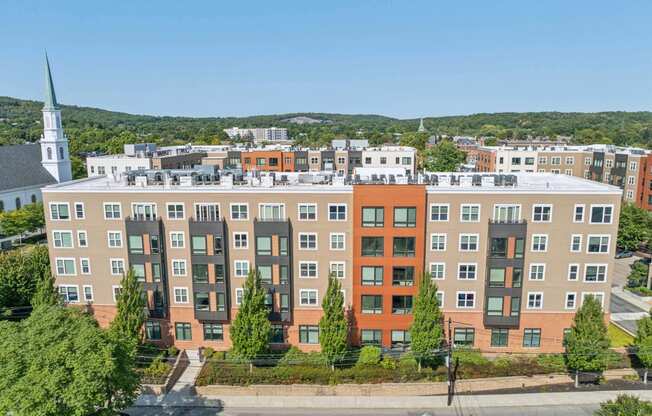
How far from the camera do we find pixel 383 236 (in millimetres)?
43281

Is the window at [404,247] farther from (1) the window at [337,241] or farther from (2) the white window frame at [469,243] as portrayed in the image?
(1) the window at [337,241]

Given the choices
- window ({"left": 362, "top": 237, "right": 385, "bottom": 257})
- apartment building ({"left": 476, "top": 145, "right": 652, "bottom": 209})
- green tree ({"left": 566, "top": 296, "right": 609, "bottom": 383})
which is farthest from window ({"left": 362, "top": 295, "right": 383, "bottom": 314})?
apartment building ({"left": 476, "top": 145, "right": 652, "bottom": 209})

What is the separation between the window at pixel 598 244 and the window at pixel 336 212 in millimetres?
23229

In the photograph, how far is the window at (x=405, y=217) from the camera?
42.7 metres

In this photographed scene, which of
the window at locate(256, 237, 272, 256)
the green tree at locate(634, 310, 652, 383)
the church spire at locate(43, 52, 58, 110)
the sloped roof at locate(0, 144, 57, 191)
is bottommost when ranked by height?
the green tree at locate(634, 310, 652, 383)

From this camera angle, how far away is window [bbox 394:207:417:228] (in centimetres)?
4272

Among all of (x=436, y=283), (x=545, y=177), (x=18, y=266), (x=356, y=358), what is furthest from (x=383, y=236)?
(x=18, y=266)

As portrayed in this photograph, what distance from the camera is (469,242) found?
4353 cm

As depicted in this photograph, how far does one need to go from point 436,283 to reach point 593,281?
14.8 meters

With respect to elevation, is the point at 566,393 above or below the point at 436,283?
below

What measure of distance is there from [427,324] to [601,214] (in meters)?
19.4

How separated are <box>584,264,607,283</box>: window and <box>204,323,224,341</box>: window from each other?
36.2 meters

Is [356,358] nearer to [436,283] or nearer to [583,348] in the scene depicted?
[436,283]

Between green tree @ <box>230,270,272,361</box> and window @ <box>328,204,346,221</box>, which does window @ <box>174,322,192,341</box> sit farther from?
window @ <box>328,204,346,221</box>
